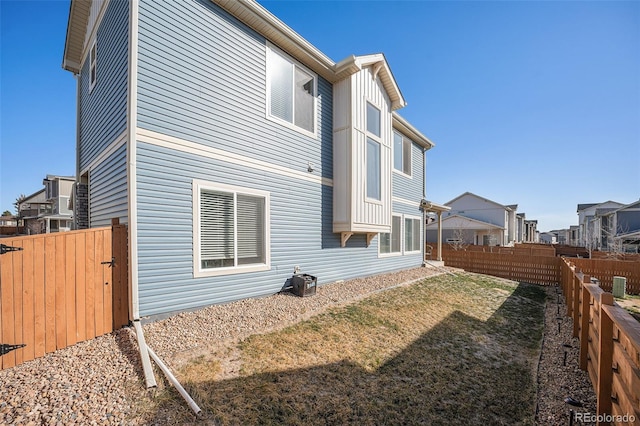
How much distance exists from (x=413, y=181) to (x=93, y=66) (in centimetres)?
1228

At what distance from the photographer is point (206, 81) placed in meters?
5.48

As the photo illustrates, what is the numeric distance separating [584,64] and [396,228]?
826 centimetres

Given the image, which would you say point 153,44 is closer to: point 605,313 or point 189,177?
point 189,177

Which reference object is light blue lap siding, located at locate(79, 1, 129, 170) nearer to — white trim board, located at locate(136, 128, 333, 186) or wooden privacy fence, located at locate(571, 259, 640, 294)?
white trim board, located at locate(136, 128, 333, 186)

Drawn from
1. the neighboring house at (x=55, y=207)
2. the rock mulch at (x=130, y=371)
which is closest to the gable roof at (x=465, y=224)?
the rock mulch at (x=130, y=371)

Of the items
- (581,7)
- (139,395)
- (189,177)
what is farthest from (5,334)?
(581,7)

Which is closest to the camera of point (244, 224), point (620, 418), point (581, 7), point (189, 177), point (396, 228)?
point (620, 418)

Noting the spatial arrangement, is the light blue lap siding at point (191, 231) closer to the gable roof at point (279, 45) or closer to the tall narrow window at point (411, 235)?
the gable roof at point (279, 45)

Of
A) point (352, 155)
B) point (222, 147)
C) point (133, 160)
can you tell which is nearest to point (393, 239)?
point (352, 155)

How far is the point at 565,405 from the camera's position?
340 cm

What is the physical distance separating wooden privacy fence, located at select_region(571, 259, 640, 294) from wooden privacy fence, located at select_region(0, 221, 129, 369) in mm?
16689

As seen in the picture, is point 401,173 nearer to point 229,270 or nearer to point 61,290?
point 229,270

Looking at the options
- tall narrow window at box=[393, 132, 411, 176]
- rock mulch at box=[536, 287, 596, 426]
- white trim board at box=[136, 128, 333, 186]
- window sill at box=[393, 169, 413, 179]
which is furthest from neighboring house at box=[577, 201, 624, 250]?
white trim board at box=[136, 128, 333, 186]

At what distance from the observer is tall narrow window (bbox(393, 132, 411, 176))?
11.5 m
